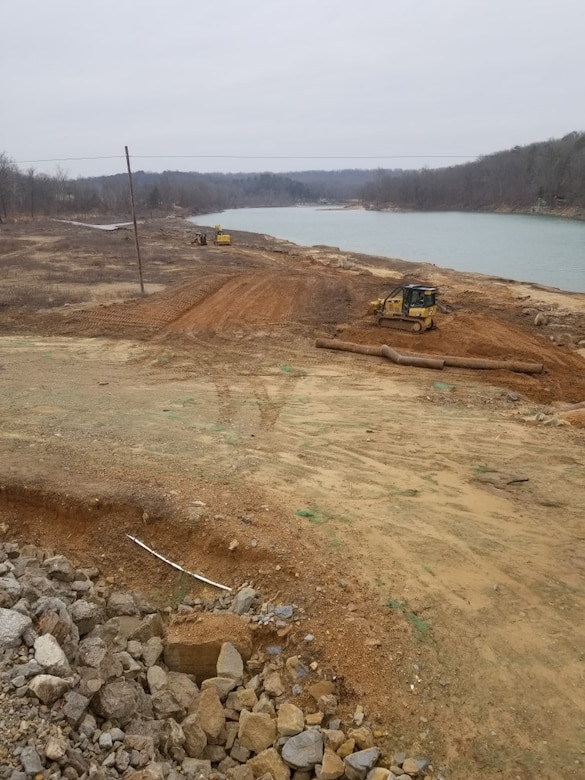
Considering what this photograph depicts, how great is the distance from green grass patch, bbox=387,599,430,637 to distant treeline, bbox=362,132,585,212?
8540cm

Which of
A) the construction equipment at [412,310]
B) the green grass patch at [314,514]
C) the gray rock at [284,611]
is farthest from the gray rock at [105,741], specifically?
the construction equipment at [412,310]

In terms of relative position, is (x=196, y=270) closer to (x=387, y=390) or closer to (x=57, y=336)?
(x=57, y=336)

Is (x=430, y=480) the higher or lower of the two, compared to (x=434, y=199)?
lower

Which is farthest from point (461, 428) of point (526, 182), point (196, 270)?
point (526, 182)

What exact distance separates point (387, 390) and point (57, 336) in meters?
11.0

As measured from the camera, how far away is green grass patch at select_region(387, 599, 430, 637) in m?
6.04

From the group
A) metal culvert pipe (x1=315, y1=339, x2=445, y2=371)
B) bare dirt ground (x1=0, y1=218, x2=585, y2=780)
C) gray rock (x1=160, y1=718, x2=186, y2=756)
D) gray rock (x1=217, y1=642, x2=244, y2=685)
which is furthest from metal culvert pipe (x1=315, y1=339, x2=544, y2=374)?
gray rock (x1=160, y1=718, x2=186, y2=756)

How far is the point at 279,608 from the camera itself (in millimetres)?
6301

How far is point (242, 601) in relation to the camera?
638 cm

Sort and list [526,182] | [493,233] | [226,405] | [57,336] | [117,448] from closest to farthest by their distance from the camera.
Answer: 1. [117,448]
2. [226,405]
3. [57,336]
4. [493,233]
5. [526,182]

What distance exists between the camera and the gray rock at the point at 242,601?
6.32m

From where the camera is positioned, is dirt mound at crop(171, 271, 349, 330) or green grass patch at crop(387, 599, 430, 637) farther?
dirt mound at crop(171, 271, 349, 330)

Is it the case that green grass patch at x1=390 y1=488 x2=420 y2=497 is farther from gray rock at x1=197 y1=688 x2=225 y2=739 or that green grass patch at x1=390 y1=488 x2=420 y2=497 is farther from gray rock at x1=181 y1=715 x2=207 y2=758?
gray rock at x1=181 y1=715 x2=207 y2=758

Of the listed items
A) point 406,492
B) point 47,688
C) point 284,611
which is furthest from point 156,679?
point 406,492
